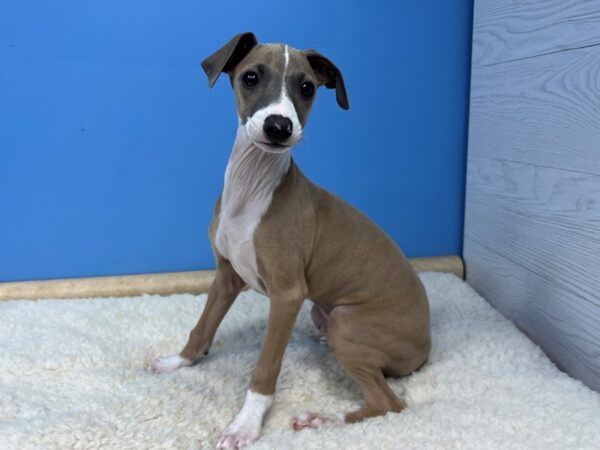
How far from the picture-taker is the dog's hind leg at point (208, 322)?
1.81 meters

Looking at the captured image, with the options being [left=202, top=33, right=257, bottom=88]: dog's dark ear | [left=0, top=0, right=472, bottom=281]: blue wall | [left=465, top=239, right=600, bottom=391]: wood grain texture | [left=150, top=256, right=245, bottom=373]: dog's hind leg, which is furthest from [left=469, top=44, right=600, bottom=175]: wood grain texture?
[left=150, top=256, right=245, bottom=373]: dog's hind leg

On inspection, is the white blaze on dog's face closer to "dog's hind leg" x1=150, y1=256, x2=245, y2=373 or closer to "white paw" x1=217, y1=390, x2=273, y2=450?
"dog's hind leg" x1=150, y1=256, x2=245, y2=373

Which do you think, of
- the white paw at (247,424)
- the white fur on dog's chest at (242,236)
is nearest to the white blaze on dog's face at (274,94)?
the white fur on dog's chest at (242,236)

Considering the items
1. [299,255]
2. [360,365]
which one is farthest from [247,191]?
[360,365]

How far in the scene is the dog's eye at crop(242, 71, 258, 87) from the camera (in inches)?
54.7

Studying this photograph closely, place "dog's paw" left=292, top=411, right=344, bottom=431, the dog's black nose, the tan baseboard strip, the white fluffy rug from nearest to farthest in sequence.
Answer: the dog's black nose < the white fluffy rug < "dog's paw" left=292, top=411, right=344, bottom=431 < the tan baseboard strip

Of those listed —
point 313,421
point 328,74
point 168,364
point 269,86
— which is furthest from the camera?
point 168,364

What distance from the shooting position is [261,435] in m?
1.48

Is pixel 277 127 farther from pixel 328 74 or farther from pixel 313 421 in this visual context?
pixel 313 421

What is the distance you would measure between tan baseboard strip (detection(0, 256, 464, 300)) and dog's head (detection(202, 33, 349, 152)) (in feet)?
3.88

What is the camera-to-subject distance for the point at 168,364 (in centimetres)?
182

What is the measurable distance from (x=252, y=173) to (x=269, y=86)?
0.28m

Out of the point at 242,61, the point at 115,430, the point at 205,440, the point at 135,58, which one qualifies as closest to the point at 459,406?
the point at 205,440

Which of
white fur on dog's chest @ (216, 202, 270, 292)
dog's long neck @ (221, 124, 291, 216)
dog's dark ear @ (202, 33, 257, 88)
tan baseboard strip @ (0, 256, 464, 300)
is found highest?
dog's dark ear @ (202, 33, 257, 88)
